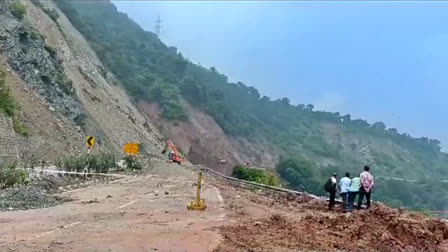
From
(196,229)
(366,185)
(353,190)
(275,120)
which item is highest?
(275,120)

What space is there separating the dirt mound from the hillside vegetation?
3904 cm

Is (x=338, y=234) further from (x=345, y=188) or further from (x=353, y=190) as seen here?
(x=345, y=188)

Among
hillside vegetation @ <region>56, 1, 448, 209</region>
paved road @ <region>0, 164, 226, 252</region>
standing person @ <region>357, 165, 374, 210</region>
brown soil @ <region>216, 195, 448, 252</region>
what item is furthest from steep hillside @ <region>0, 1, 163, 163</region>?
hillside vegetation @ <region>56, 1, 448, 209</region>

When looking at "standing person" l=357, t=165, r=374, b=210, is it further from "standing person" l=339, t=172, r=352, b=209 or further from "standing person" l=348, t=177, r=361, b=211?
"standing person" l=339, t=172, r=352, b=209

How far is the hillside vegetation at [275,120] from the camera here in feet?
240

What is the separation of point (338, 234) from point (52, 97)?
106 ft

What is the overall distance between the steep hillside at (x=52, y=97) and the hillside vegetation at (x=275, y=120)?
62.6 feet

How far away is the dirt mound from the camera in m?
12.0

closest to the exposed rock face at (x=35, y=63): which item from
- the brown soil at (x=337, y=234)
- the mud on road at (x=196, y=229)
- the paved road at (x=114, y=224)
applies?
the paved road at (x=114, y=224)

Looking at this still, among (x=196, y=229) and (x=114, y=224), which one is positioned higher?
(x=196, y=229)

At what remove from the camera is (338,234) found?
1375cm

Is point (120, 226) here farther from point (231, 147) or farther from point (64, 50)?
point (231, 147)

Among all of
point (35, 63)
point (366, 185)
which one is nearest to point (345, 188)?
point (366, 185)

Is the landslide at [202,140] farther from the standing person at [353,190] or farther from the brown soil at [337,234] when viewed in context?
Answer: the brown soil at [337,234]
